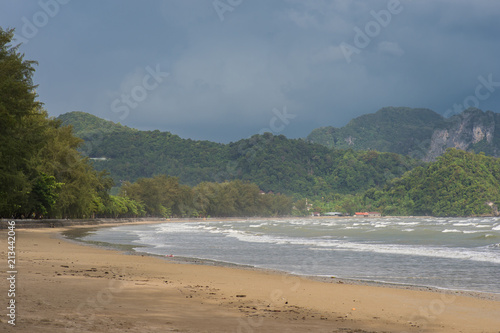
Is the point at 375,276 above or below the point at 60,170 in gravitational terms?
below

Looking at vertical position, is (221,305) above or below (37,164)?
below

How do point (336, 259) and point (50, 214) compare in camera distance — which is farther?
point (50, 214)

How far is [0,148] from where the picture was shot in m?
30.8

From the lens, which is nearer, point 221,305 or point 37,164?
point 221,305

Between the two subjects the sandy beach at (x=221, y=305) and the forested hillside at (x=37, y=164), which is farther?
the forested hillside at (x=37, y=164)

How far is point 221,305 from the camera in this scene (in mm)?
11125

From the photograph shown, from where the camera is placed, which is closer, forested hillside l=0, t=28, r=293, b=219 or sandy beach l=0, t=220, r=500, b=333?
sandy beach l=0, t=220, r=500, b=333

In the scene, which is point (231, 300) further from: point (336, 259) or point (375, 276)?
point (336, 259)

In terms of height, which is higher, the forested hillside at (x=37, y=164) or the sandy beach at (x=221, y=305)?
the forested hillside at (x=37, y=164)

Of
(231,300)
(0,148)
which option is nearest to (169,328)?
(231,300)

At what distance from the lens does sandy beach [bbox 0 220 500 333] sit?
858 centimetres

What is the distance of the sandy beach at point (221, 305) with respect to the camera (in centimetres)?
858

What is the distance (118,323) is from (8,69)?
28503mm

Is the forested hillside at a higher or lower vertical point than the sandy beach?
higher
